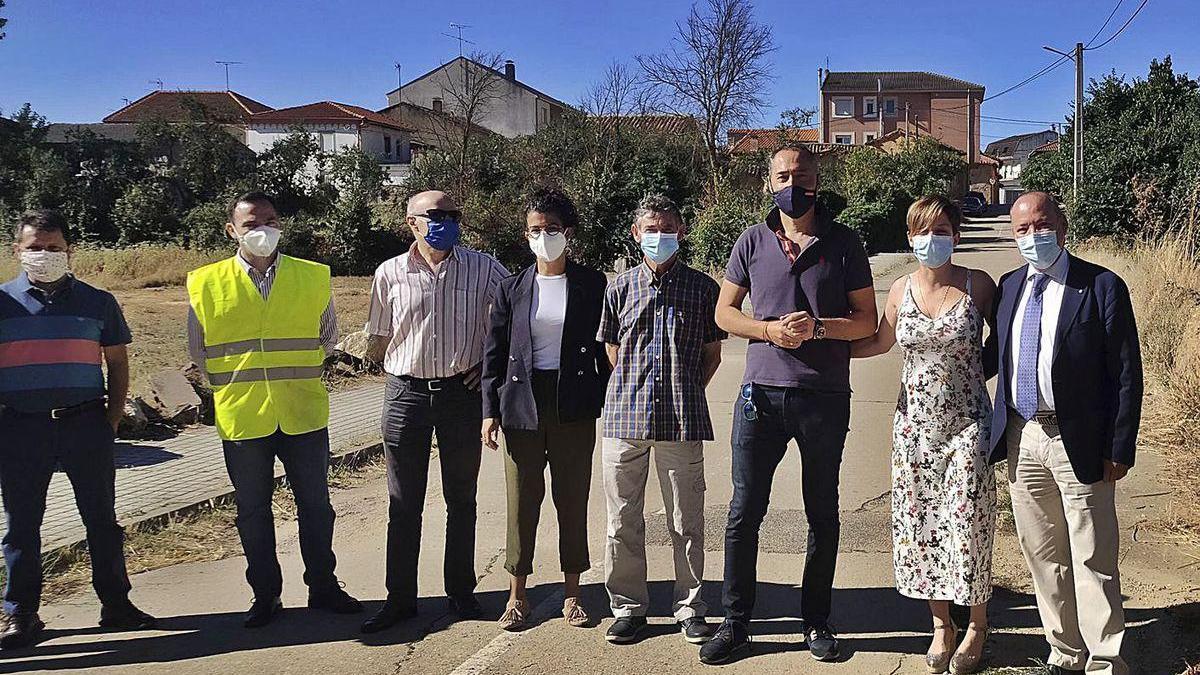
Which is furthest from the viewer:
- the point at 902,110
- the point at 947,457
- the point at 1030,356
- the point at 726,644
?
the point at 902,110

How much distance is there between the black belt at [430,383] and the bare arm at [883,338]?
6.32ft

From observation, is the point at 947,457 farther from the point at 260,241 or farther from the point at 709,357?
the point at 260,241

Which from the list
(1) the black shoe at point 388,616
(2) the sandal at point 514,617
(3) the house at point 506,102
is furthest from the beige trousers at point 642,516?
Answer: (3) the house at point 506,102

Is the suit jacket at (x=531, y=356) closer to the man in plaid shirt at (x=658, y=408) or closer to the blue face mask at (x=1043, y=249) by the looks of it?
the man in plaid shirt at (x=658, y=408)

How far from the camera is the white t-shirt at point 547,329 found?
186 inches

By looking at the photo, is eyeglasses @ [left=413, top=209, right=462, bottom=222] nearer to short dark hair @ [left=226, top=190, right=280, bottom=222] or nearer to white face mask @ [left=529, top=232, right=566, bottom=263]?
white face mask @ [left=529, top=232, right=566, bottom=263]

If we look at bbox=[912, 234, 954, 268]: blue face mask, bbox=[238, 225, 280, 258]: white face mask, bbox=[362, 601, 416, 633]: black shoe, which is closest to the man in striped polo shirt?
bbox=[238, 225, 280, 258]: white face mask

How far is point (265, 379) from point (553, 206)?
1.65m

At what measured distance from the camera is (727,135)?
128ft

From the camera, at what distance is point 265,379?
16.0ft

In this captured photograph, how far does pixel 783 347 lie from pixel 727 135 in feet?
118

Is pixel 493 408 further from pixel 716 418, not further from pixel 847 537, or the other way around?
pixel 716 418

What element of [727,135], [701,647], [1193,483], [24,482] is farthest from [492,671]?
[727,135]

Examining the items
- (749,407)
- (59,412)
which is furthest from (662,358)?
(59,412)
